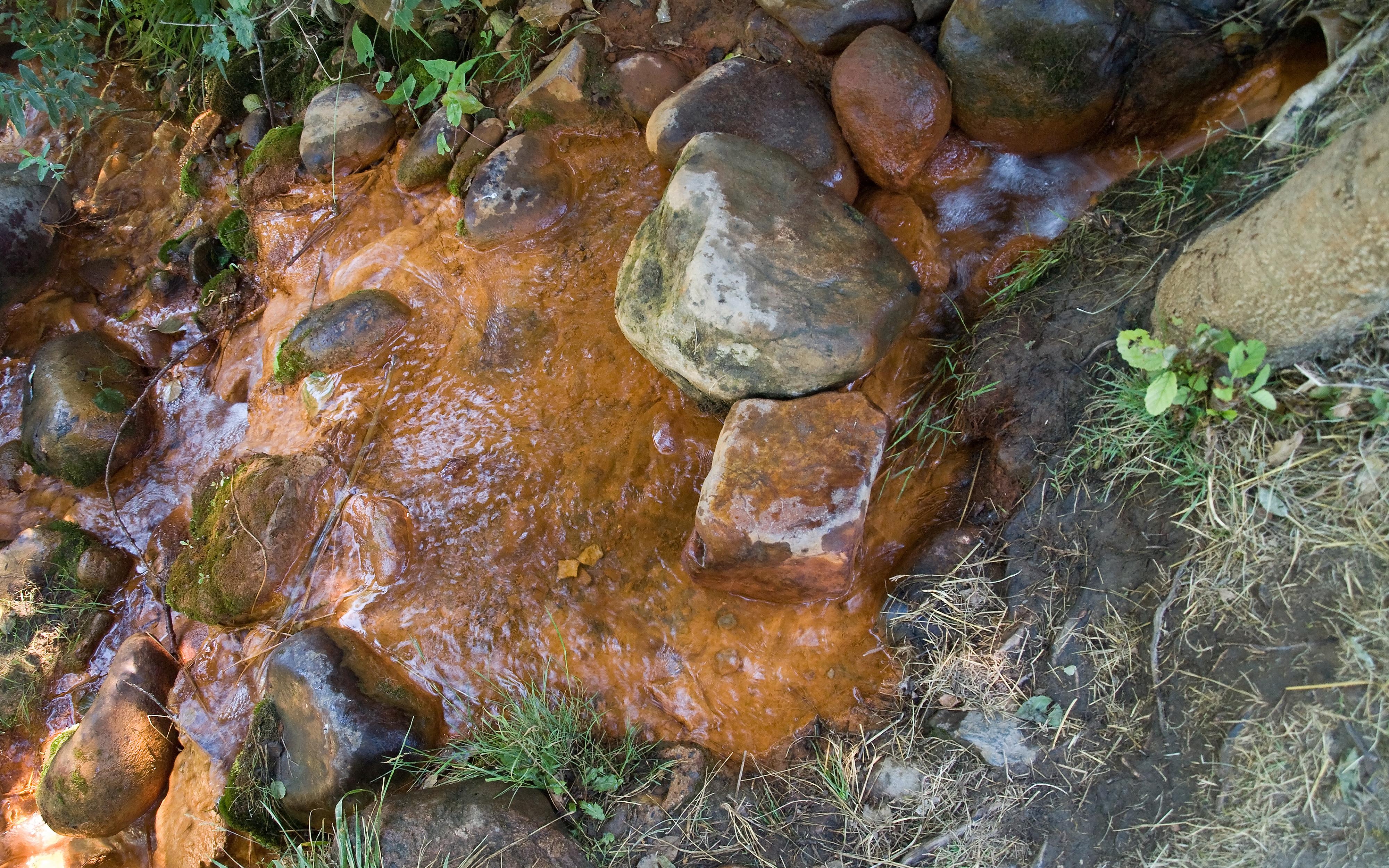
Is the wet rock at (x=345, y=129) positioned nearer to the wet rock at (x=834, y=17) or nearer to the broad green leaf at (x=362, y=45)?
the broad green leaf at (x=362, y=45)

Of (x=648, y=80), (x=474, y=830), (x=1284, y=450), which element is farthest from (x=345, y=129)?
(x=1284, y=450)

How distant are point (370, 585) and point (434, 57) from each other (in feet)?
8.16

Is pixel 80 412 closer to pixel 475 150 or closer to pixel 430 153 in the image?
pixel 430 153

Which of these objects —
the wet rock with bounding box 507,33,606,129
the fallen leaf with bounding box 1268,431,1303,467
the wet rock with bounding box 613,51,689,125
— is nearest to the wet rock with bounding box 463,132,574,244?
the wet rock with bounding box 507,33,606,129

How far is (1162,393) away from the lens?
1.95 metres

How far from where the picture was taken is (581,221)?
11.1 ft

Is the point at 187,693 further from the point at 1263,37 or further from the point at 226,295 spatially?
the point at 1263,37

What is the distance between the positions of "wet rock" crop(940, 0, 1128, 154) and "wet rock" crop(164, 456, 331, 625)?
3009 millimetres

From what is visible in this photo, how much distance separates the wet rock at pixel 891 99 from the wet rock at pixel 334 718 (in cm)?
270

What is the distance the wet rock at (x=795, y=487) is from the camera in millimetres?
2453

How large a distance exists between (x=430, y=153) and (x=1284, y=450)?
138 inches

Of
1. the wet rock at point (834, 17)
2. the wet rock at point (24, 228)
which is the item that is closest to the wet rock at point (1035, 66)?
the wet rock at point (834, 17)

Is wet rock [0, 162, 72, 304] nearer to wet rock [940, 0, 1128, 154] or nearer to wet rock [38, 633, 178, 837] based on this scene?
wet rock [38, 633, 178, 837]

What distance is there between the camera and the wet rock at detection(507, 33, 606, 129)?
3.29 m
